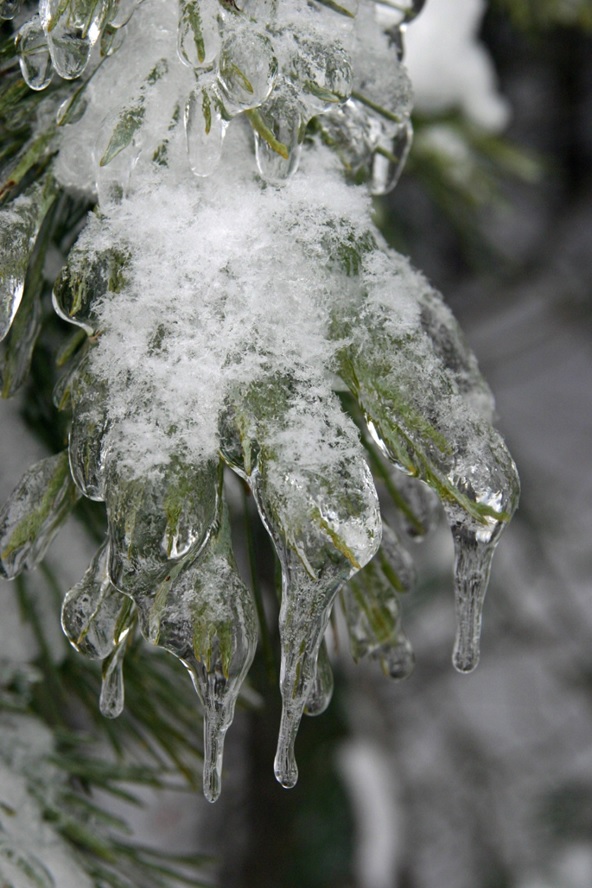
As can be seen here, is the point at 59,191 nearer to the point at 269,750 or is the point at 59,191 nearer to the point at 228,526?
the point at 228,526

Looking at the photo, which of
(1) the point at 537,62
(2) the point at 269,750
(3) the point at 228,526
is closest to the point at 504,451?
(3) the point at 228,526

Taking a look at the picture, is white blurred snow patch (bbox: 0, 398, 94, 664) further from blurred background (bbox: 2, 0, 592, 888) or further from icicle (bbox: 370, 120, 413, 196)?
icicle (bbox: 370, 120, 413, 196)

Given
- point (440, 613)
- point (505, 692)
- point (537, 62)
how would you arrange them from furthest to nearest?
point (537, 62), point (505, 692), point (440, 613)

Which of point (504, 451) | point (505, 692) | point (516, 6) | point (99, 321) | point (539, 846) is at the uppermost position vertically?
point (99, 321)

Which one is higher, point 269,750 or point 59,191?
point 59,191

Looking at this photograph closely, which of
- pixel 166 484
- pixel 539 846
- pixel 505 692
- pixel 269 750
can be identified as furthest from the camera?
pixel 505 692

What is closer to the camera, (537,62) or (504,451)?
(504,451)

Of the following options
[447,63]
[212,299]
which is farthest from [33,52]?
[447,63]

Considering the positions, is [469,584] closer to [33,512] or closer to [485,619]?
[33,512]
